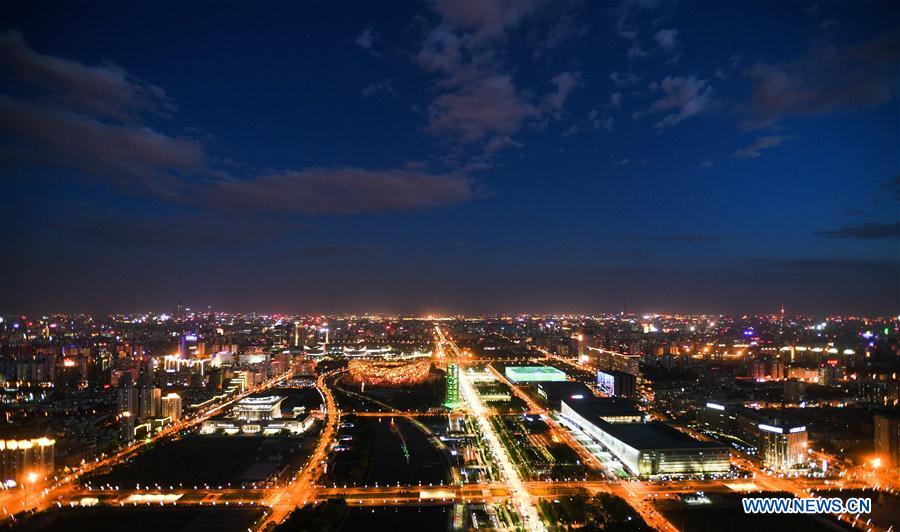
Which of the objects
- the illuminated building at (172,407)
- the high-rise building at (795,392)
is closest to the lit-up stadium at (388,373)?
the illuminated building at (172,407)

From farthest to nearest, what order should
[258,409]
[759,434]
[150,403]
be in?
[258,409] < [150,403] < [759,434]

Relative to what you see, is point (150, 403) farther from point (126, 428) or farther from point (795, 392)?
point (795, 392)

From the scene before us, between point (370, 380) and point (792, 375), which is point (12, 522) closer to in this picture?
point (370, 380)

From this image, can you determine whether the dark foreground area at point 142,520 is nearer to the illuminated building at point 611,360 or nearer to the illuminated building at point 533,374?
the illuminated building at point 533,374

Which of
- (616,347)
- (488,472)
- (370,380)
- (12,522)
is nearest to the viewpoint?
(12,522)

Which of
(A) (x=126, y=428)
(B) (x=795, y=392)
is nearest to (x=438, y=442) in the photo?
(A) (x=126, y=428)

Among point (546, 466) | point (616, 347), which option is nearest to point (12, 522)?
point (546, 466)

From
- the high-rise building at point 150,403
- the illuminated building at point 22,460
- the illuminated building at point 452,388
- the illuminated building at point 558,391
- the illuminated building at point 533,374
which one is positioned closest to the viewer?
the illuminated building at point 22,460
